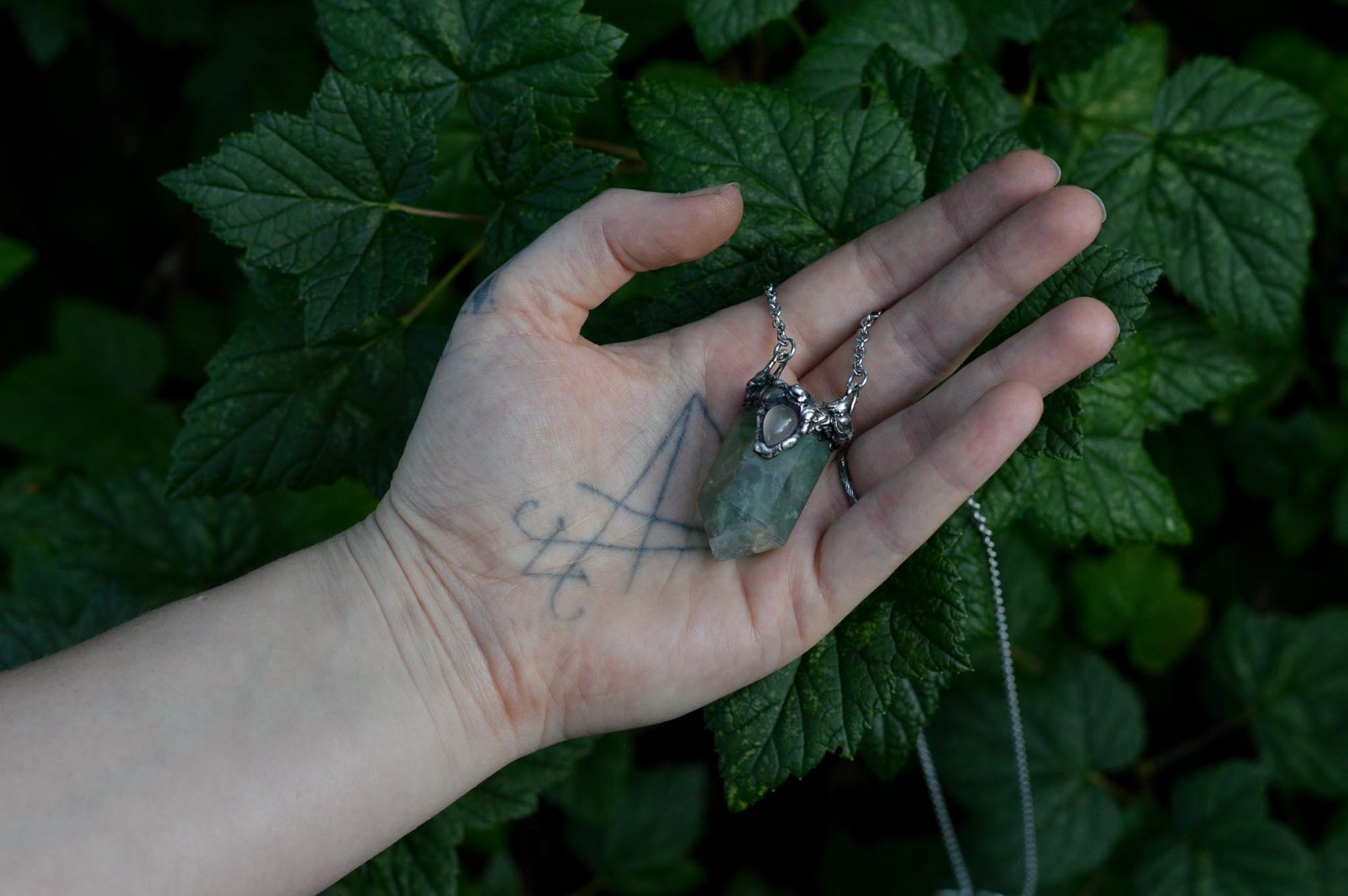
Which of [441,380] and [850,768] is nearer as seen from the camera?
[441,380]

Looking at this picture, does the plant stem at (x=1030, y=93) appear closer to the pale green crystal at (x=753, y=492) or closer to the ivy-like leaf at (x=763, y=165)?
the ivy-like leaf at (x=763, y=165)

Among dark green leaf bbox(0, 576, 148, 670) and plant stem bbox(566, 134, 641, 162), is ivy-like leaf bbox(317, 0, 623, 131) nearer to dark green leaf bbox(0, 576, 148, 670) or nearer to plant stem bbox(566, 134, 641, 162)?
plant stem bbox(566, 134, 641, 162)

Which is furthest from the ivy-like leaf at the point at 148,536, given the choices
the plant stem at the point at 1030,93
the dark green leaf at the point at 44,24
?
the plant stem at the point at 1030,93

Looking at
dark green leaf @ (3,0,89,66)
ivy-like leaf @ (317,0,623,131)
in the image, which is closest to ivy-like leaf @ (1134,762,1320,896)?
ivy-like leaf @ (317,0,623,131)

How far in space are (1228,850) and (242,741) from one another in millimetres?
2410

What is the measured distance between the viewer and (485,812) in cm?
218

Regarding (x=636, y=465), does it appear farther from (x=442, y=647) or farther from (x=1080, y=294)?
(x=1080, y=294)

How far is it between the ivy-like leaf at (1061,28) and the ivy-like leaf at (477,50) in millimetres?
910

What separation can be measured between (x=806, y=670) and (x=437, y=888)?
0.93 m

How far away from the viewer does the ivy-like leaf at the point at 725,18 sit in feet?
6.81

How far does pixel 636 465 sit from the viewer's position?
1890 millimetres

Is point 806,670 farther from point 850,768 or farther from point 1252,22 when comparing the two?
point 1252,22

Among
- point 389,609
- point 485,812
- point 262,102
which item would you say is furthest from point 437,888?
point 262,102

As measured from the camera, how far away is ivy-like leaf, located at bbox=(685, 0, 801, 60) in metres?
2.07
